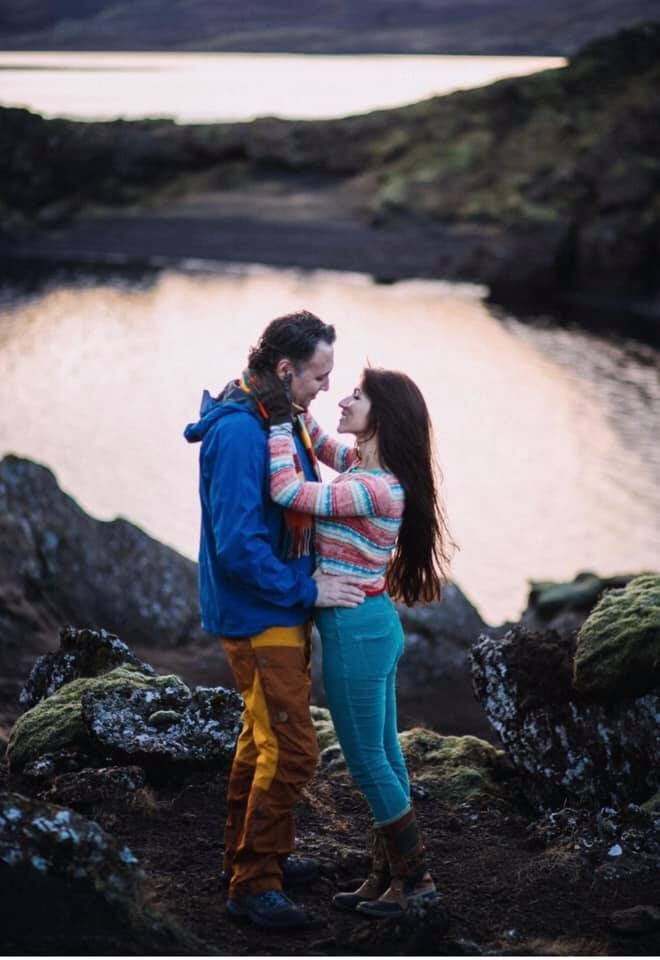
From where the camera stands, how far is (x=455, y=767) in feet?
30.0

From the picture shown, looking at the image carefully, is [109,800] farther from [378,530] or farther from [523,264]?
[523,264]

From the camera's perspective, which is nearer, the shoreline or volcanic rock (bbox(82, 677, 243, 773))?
volcanic rock (bbox(82, 677, 243, 773))

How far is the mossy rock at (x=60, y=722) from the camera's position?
8.38m

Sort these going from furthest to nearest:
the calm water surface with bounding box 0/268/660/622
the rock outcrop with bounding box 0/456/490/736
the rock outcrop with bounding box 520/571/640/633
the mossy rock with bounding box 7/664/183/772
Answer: the calm water surface with bounding box 0/268/660/622, the rock outcrop with bounding box 520/571/640/633, the rock outcrop with bounding box 0/456/490/736, the mossy rock with bounding box 7/664/183/772

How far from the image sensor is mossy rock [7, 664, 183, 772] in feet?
27.5

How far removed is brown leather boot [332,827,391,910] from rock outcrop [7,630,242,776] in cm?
176

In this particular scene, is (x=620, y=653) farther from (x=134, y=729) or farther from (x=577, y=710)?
(x=134, y=729)

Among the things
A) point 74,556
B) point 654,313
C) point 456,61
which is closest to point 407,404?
point 74,556

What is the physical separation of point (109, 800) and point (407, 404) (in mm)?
3046

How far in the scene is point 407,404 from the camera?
6.23 meters

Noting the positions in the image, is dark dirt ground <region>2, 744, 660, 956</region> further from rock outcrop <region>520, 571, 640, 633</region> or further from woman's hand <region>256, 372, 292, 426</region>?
rock outcrop <region>520, 571, 640, 633</region>

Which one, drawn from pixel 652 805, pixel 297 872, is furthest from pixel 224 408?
pixel 652 805

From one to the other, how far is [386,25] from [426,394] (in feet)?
198

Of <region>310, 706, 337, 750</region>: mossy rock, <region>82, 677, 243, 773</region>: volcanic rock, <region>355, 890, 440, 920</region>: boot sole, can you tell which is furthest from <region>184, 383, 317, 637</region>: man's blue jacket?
<region>310, 706, 337, 750</region>: mossy rock
